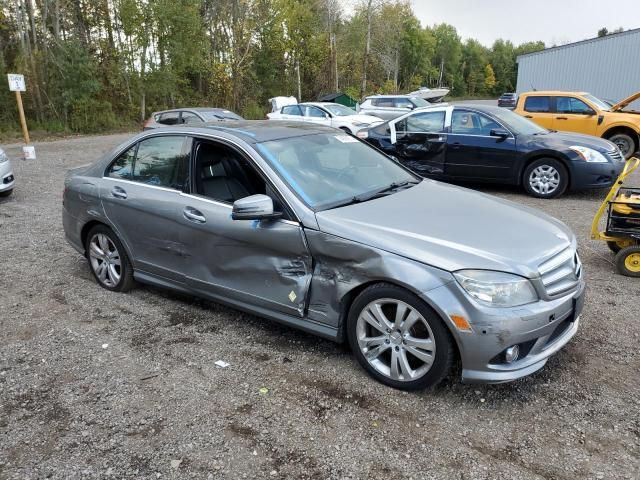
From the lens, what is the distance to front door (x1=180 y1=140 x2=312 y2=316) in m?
3.56

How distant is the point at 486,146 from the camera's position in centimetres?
900

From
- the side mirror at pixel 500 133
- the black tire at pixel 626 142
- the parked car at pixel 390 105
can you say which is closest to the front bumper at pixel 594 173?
the side mirror at pixel 500 133

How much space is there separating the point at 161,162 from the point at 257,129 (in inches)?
34.0

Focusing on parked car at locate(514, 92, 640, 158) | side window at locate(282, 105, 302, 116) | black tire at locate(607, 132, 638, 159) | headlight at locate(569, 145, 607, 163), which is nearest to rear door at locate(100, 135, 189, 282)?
headlight at locate(569, 145, 607, 163)

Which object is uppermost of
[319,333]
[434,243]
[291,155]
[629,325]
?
[291,155]

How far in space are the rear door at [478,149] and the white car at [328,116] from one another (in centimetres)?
825

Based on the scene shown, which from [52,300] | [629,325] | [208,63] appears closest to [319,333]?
[629,325]

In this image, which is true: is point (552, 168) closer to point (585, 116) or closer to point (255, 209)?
point (585, 116)

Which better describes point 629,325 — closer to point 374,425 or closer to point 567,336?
point 567,336

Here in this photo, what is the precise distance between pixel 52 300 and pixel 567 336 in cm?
430

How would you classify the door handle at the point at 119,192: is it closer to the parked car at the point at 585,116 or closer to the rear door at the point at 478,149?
the rear door at the point at 478,149

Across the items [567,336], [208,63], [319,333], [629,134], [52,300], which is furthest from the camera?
[208,63]

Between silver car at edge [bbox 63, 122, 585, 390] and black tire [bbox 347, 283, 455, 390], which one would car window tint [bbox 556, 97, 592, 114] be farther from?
black tire [bbox 347, 283, 455, 390]

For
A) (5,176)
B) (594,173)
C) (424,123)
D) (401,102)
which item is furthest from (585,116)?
(5,176)
